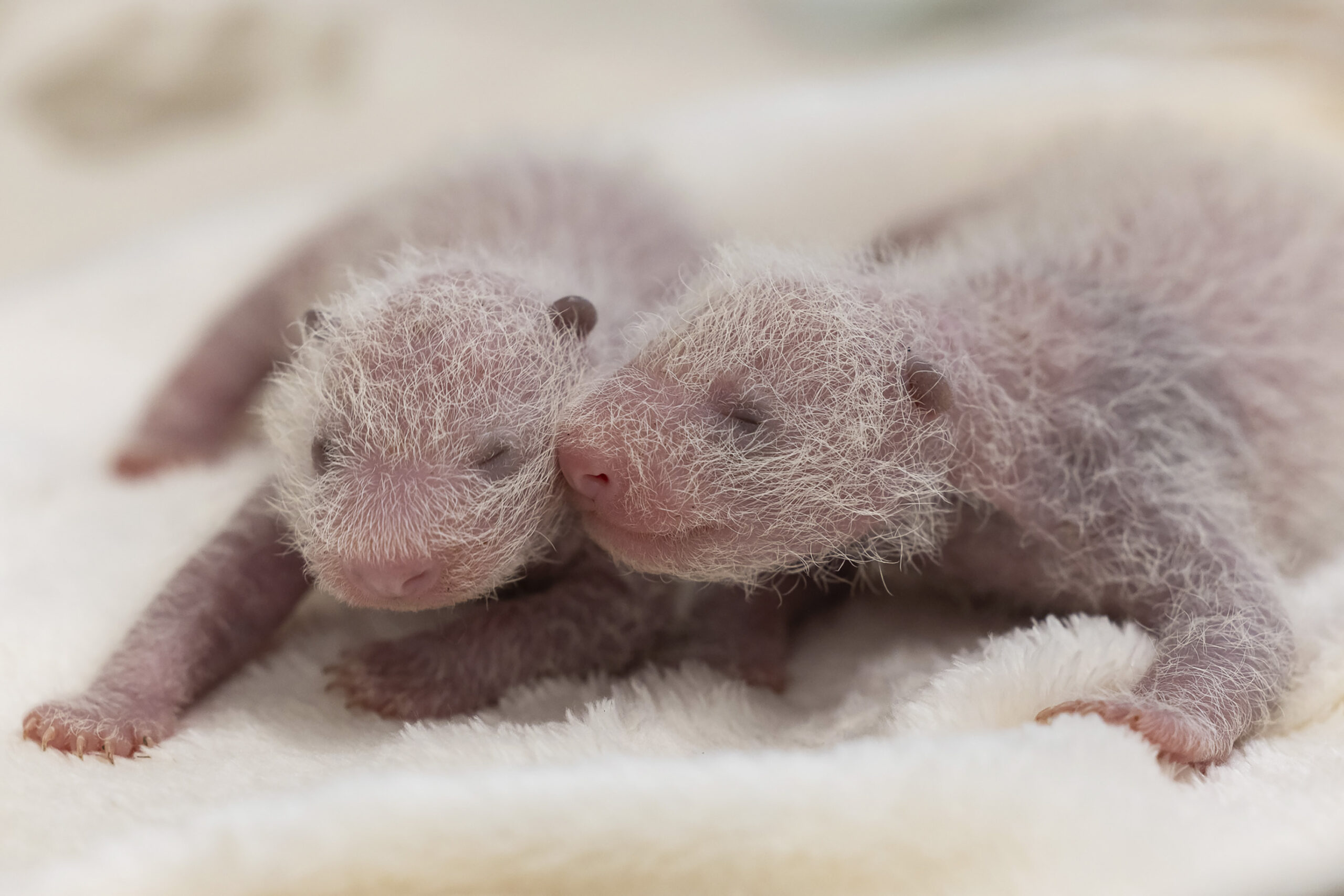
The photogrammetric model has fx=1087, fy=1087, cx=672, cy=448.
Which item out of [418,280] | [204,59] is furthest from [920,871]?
[204,59]

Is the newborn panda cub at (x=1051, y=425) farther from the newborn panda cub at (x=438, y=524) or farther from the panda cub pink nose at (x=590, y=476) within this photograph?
the newborn panda cub at (x=438, y=524)

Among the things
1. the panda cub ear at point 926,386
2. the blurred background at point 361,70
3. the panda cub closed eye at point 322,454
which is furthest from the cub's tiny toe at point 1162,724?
the blurred background at point 361,70

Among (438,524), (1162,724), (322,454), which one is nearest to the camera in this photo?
(1162,724)

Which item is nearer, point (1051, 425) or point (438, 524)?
point (438, 524)

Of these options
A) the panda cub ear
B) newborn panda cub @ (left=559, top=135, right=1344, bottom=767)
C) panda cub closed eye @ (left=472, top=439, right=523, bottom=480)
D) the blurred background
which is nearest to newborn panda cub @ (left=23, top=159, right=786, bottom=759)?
panda cub closed eye @ (left=472, top=439, right=523, bottom=480)

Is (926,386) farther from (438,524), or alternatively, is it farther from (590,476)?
(438,524)

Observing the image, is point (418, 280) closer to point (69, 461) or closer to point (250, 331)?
point (250, 331)

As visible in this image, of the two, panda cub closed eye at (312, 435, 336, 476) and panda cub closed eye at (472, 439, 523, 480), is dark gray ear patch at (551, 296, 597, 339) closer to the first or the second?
panda cub closed eye at (472, 439, 523, 480)

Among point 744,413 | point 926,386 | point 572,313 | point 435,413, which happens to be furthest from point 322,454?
point 926,386
